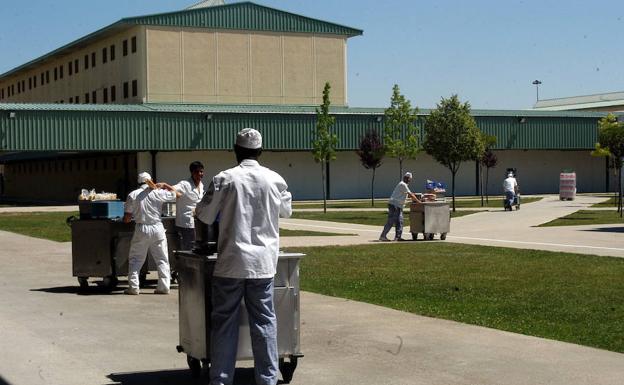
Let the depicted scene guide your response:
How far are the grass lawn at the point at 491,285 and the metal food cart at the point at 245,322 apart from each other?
11.4 ft

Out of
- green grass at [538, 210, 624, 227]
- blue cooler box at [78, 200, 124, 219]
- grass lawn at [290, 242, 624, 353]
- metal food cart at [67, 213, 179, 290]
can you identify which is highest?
blue cooler box at [78, 200, 124, 219]

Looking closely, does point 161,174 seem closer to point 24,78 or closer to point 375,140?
point 375,140

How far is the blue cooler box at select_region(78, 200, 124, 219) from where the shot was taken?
56.4 feet

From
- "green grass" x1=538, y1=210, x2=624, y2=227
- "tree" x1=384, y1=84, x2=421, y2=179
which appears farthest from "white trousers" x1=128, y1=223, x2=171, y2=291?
"tree" x1=384, y1=84, x2=421, y2=179

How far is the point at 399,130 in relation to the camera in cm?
6066

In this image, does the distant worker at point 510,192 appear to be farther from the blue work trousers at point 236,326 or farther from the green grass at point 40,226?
the blue work trousers at point 236,326

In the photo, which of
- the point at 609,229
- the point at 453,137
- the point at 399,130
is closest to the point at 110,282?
the point at 609,229

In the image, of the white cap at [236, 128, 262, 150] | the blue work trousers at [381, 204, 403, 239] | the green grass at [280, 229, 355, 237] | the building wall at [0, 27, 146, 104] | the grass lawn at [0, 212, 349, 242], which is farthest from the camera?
the building wall at [0, 27, 146, 104]

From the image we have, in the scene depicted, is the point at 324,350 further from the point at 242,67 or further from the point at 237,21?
the point at 237,21

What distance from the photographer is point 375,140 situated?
6247cm

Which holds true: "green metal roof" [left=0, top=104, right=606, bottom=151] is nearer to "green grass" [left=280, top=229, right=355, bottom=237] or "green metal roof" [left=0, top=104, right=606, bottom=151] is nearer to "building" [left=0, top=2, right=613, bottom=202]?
"building" [left=0, top=2, right=613, bottom=202]

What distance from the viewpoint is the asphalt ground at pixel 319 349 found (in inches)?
369

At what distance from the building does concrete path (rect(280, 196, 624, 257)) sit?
23807 millimetres

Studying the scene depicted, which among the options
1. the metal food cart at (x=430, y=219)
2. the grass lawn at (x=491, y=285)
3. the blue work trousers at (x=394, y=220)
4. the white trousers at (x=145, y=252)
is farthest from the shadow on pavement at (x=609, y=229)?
the white trousers at (x=145, y=252)
